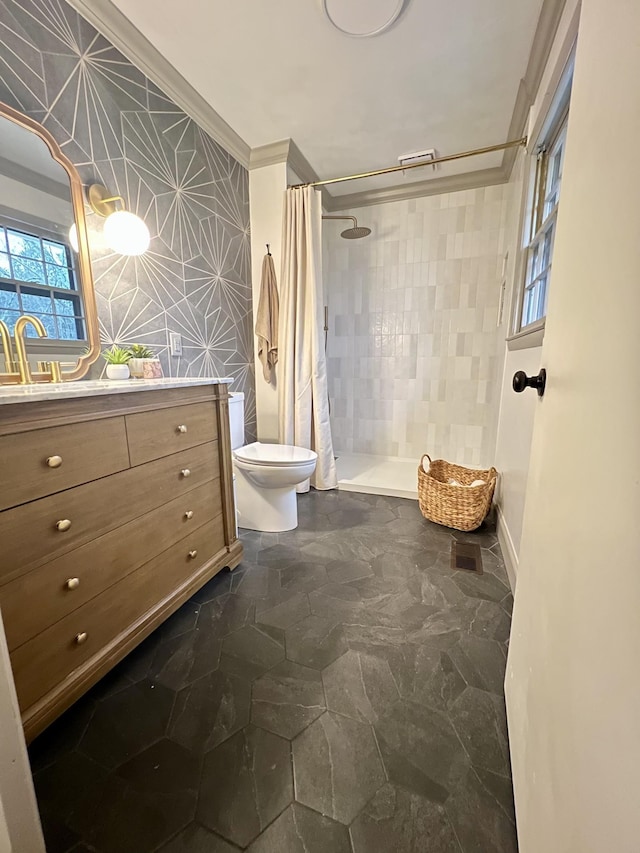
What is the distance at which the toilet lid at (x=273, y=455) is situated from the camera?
182 cm

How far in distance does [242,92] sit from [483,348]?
240 cm

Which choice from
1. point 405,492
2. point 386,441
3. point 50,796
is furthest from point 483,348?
point 50,796

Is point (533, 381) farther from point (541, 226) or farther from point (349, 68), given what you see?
point (349, 68)

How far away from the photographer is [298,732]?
94 centimetres

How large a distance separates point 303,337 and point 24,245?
5.19 feet

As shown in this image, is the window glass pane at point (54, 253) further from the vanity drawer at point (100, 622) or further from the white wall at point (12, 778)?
the white wall at point (12, 778)

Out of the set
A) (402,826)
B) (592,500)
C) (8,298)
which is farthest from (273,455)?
(592,500)

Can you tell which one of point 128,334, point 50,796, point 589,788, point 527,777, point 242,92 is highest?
point 242,92

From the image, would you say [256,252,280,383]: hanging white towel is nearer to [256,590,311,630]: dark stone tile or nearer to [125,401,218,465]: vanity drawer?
[125,401,218,465]: vanity drawer

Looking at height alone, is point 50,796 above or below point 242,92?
below

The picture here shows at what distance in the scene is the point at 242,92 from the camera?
1874 mm

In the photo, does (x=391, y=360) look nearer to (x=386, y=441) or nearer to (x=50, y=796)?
(x=386, y=441)

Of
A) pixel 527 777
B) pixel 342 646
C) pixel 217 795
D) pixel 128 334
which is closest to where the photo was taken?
pixel 527 777

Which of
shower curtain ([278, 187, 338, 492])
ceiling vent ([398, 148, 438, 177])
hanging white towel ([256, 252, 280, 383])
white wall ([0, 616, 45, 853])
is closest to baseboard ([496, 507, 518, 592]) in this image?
shower curtain ([278, 187, 338, 492])
